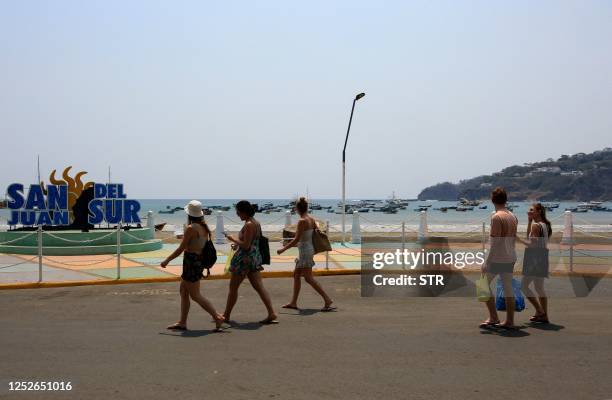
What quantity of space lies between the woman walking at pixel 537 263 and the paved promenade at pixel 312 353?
11.7 inches

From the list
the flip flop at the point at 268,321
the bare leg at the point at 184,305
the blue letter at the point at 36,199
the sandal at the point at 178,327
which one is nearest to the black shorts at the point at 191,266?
the bare leg at the point at 184,305

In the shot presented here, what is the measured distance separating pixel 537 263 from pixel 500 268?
3.13ft

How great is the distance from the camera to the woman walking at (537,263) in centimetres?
799

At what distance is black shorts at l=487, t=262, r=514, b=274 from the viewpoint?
7.48 m

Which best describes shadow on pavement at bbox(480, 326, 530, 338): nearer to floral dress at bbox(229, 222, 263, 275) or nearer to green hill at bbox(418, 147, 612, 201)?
floral dress at bbox(229, 222, 263, 275)

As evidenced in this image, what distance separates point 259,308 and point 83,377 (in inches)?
164

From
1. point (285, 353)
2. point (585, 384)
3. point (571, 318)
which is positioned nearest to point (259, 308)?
point (285, 353)

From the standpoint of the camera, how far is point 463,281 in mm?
12312

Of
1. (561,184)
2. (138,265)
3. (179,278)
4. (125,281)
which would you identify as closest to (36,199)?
(138,265)

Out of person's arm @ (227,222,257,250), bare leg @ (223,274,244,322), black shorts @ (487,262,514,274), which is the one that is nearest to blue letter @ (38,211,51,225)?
bare leg @ (223,274,244,322)

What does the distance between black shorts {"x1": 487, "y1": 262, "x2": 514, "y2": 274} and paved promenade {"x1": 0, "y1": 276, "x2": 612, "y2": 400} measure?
0.77 metres

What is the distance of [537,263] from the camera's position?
8.14 m

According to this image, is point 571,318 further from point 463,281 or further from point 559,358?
point 463,281
